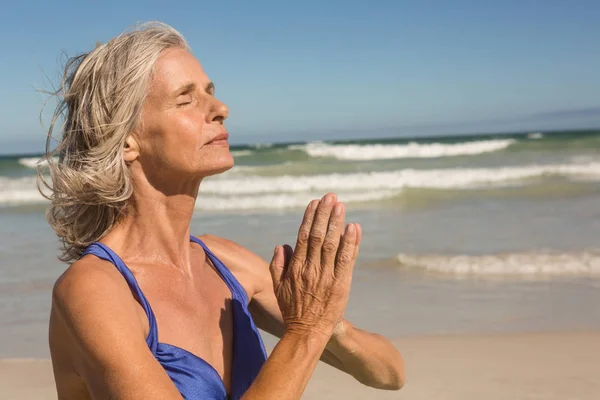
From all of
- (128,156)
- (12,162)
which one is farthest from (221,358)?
(12,162)

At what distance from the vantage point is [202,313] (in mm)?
A: 2217

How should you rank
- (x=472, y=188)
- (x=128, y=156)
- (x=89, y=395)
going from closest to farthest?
(x=89, y=395)
(x=128, y=156)
(x=472, y=188)

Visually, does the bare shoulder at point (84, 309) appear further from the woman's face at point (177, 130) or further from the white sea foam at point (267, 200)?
the white sea foam at point (267, 200)

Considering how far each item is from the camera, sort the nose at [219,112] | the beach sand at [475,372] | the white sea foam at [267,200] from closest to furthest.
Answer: the nose at [219,112] < the beach sand at [475,372] < the white sea foam at [267,200]

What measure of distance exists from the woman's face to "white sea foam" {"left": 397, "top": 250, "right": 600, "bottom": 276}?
587cm

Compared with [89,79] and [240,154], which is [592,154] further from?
[89,79]

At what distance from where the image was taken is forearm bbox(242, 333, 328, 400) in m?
1.70

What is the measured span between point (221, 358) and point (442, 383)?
117 inches

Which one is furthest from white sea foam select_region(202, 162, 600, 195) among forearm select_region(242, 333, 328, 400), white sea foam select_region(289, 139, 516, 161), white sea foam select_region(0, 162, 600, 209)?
forearm select_region(242, 333, 328, 400)

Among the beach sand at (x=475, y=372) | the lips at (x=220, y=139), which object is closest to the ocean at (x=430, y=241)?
the beach sand at (x=475, y=372)

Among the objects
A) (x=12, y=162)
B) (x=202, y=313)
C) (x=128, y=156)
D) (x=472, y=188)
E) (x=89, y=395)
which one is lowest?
(x=12, y=162)

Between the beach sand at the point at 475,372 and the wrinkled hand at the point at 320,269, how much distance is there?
9.58ft

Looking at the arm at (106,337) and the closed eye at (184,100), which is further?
the closed eye at (184,100)

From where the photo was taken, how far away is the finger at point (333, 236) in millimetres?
1798
